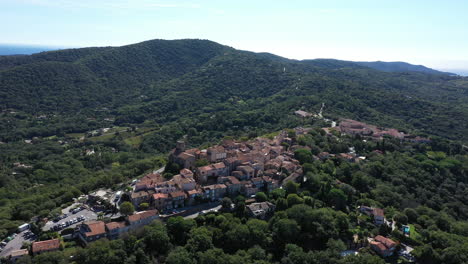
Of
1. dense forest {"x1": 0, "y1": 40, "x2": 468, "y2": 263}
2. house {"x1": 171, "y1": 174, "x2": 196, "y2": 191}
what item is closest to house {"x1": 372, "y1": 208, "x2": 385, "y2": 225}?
dense forest {"x1": 0, "y1": 40, "x2": 468, "y2": 263}

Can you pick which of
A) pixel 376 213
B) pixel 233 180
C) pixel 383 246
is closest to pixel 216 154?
pixel 233 180

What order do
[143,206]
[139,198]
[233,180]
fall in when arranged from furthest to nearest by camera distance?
[233,180]
[139,198]
[143,206]

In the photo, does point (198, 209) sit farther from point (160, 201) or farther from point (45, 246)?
point (45, 246)

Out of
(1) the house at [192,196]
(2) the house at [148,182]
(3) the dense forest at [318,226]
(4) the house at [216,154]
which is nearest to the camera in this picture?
(3) the dense forest at [318,226]

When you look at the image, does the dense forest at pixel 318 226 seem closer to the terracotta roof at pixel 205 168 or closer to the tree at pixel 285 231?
the tree at pixel 285 231

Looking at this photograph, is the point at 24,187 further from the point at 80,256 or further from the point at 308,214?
the point at 308,214

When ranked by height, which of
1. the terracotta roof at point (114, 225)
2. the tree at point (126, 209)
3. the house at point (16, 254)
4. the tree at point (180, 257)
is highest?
the tree at point (126, 209)

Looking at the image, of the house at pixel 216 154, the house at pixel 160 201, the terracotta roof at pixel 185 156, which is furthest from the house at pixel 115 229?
the house at pixel 216 154
